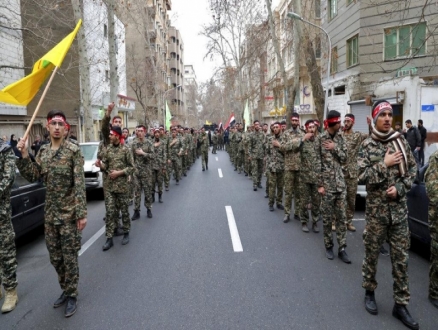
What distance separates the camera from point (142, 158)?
28.0 ft

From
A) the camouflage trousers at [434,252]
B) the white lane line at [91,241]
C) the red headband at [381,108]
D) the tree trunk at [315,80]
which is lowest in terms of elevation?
the white lane line at [91,241]

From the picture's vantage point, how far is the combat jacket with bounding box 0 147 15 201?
4148 mm

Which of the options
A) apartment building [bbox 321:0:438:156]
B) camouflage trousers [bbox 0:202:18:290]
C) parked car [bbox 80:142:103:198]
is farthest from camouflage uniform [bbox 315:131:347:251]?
apartment building [bbox 321:0:438:156]

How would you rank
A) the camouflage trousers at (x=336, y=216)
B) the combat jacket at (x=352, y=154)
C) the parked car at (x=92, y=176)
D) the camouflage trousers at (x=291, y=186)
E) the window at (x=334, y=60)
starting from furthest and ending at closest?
the window at (x=334, y=60)
the parked car at (x=92, y=176)
the camouflage trousers at (x=291, y=186)
the combat jacket at (x=352, y=154)
the camouflage trousers at (x=336, y=216)

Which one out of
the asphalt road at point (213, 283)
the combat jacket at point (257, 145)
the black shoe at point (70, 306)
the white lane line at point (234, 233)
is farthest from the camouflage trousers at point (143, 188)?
the combat jacket at point (257, 145)

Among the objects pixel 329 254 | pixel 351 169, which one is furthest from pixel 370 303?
pixel 351 169

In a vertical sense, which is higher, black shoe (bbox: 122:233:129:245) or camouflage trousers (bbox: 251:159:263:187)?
camouflage trousers (bbox: 251:159:263:187)

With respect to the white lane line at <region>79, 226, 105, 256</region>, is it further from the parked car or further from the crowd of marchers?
the crowd of marchers

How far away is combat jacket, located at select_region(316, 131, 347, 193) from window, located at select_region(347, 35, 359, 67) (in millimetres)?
16160

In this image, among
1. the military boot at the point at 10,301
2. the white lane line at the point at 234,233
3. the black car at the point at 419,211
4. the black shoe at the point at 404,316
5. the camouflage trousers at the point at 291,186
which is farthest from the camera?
the camouflage trousers at the point at 291,186

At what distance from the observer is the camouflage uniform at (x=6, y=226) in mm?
4168

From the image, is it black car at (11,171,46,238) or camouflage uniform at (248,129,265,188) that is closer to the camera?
black car at (11,171,46,238)

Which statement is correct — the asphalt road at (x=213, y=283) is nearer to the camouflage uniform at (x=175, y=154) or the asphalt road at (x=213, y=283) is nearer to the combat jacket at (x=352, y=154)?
the combat jacket at (x=352, y=154)

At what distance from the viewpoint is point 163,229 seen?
743 cm
